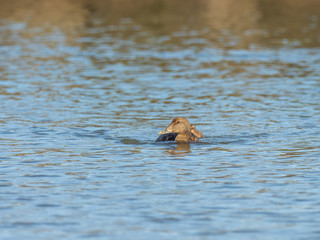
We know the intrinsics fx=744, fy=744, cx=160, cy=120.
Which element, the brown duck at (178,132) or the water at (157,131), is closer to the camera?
the water at (157,131)

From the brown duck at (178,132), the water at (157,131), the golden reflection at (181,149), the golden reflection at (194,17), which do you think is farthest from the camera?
the golden reflection at (194,17)

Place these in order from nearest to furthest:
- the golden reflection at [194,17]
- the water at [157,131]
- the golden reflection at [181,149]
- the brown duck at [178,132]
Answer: the water at [157,131] < the golden reflection at [181,149] < the brown duck at [178,132] < the golden reflection at [194,17]

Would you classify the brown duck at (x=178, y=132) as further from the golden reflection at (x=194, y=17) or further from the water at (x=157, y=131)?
the golden reflection at (x=194, y=17)

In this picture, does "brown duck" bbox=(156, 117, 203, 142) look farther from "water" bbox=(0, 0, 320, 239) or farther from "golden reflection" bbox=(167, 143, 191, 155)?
"water" bbox=(0, 0, 320, 239)

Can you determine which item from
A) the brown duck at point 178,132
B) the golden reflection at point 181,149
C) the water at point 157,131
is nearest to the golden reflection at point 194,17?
the water at point 157,131

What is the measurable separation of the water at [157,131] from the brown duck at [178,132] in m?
0.44

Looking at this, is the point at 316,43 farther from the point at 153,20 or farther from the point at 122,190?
the point at 122,190

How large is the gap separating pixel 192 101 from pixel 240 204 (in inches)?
478

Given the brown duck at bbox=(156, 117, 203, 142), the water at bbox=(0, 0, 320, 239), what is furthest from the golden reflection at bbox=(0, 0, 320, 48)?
the brown duck at bbox=(156, 117, 203, 142)

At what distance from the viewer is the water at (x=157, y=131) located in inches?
447

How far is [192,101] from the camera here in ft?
78.9

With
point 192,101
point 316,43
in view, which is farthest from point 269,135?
point 316,43

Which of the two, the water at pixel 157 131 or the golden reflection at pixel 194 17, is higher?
the golden reflection at pixel 194 17

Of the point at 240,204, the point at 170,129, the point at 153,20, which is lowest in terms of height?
the point at 240,204
